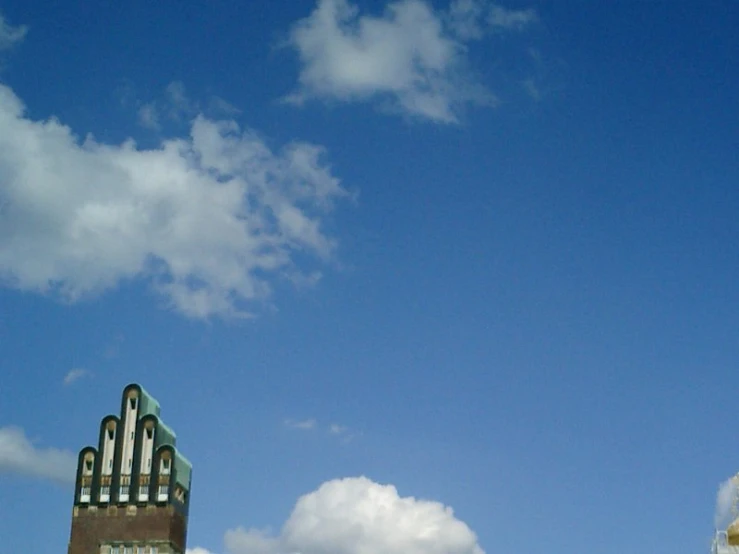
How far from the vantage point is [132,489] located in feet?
276

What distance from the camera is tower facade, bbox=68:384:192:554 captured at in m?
82.7

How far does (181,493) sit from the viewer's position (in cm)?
8581

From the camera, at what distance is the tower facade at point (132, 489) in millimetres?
82688

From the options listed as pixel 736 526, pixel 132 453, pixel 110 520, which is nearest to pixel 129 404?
pixel 132 453

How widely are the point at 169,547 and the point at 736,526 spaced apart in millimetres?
43004

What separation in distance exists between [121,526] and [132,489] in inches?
117

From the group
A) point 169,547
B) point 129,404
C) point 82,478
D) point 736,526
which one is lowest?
point 736,526

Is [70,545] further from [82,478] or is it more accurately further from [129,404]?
[129,404]

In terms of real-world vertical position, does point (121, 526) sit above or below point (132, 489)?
below

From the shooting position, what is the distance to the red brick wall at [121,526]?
82.5 metres

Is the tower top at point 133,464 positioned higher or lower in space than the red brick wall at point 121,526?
higher

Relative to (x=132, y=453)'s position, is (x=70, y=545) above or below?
below

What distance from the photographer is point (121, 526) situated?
8306 cm

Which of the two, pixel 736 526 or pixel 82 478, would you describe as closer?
pixel 736 526
